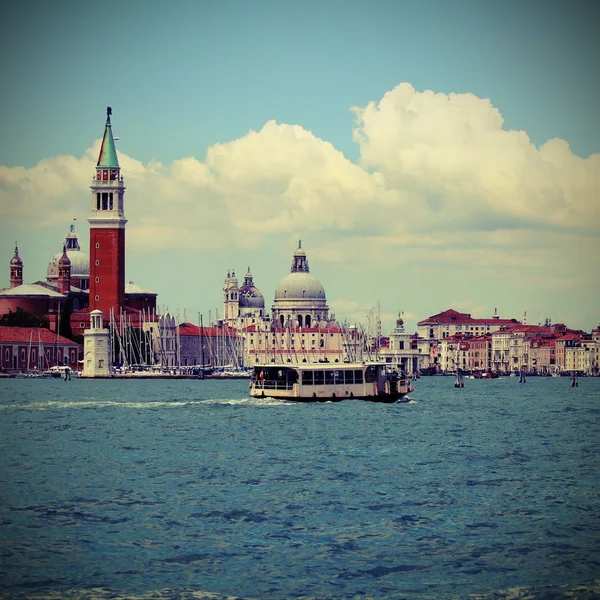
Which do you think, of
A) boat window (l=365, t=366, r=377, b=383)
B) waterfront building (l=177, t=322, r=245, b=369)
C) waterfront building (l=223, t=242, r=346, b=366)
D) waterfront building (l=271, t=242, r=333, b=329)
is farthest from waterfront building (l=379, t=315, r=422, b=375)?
boat window (l=365, t=366, r=377, b=383)

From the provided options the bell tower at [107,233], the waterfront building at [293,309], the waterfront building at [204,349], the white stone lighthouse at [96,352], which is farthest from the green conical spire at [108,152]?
the waterfront building at [293,309]

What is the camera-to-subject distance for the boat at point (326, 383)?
176ft

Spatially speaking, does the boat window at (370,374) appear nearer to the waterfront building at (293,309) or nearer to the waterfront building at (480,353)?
the waterfront building at (293,309)

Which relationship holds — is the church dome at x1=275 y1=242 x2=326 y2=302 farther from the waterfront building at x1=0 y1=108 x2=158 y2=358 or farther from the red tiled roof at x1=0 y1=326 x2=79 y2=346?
the red tiled roof at x1=0 y1=326 x2=79 y2=346

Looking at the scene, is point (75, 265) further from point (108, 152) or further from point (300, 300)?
point (300, 300)

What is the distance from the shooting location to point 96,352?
342 feet

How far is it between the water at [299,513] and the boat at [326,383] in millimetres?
13889

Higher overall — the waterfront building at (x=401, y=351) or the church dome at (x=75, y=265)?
the church dome at (x=75, y=265)

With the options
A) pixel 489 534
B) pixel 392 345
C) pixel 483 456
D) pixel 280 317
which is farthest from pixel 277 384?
pixel 280 317

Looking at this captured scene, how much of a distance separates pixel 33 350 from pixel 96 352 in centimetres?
713

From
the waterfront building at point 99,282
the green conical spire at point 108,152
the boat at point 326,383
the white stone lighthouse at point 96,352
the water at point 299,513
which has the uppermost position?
the green conical spire at point 108,152

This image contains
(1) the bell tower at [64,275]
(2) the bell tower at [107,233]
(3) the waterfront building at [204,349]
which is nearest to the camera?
(2) the bell tower at [107,233]

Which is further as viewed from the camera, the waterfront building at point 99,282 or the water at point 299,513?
the waterfront building at point 99,282

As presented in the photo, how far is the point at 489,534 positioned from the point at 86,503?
6.60 meters
